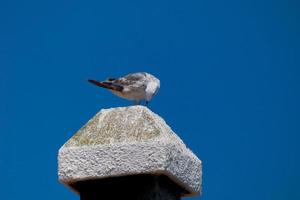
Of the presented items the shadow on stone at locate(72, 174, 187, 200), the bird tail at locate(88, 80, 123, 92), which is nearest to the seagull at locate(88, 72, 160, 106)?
the bird tail at locate(88, 80, 123, 92)

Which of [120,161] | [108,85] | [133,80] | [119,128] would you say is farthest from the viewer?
[133,80]

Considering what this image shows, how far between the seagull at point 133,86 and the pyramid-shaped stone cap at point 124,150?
→ 141 inches

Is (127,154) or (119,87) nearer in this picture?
(127,154)

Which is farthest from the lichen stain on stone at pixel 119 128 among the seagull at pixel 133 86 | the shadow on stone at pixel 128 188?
the seagull at pixel 133 86

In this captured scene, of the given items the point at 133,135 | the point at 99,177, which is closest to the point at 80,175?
the point at 99,177

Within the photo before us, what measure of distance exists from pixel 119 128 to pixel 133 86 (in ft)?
13.8

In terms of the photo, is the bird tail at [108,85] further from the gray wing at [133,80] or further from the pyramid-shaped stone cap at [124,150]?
the pyramid-shaped stone cap at [124,150]

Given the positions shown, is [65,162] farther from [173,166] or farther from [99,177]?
[173,166]

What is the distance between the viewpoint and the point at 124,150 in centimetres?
368

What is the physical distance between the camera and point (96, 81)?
8.05 metres

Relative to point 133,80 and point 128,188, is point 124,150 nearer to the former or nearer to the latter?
point 128,188

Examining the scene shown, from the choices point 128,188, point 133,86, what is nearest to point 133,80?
point 133,86

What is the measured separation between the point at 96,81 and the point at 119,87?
29 cm

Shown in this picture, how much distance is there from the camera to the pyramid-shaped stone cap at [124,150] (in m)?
3.65
